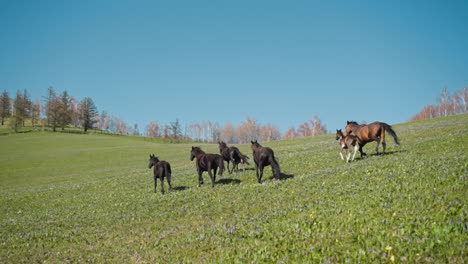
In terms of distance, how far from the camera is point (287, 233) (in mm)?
Result: 8250

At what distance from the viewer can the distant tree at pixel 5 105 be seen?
133750 mm

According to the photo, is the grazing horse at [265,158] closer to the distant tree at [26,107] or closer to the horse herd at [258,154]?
the horse herd at [258,154]

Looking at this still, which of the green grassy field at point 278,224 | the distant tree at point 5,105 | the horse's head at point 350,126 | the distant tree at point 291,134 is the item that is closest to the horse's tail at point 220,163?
the green grassy field at point 278,224

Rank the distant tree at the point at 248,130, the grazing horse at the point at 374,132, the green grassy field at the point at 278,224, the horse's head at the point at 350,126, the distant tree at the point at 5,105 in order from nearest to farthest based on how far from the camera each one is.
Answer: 1. the green grassy field at the point at 278,224
2. the grazing horse at the point at 374,132
3. the horse's head at the point at 350,126
4. the distant tree at the point at 5,105
5. the distant tree at the point at 248,130

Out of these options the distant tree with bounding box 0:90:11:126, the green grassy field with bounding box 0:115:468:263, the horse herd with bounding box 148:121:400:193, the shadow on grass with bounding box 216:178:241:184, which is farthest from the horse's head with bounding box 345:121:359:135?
the distant tree with bounding box 0:90:11:126

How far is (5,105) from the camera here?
13550 cm

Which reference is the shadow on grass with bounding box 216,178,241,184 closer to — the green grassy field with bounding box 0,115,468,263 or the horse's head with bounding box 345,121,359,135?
the green grassy field with bounding box 0,115,468,263

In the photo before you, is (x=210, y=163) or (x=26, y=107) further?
(x=26, y=107)

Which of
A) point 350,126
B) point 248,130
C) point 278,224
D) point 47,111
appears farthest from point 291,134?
point 278,224

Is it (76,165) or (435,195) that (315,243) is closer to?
(435,195)

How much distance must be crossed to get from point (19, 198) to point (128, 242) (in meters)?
22.4

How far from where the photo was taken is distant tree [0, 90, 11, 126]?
439ft

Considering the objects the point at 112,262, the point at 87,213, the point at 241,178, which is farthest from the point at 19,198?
the point at 112,262

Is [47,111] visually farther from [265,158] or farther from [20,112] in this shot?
[265,158]
